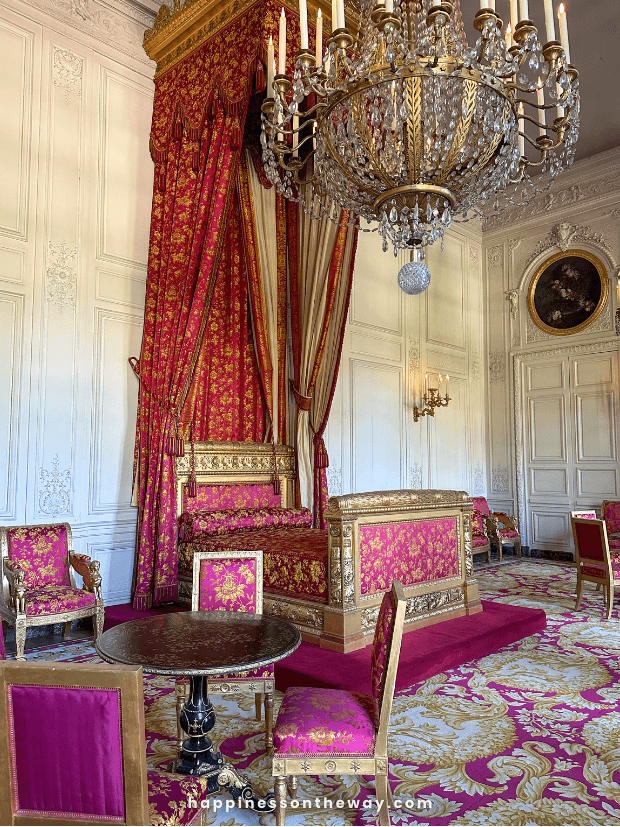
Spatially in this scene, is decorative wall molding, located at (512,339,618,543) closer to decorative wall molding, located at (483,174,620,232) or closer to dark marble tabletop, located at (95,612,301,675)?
decorative wall molding, located at (483,174,620,232)

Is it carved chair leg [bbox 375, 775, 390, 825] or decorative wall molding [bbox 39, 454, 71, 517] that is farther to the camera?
decorative wall molding [bbox 39, 454, 71, 517]

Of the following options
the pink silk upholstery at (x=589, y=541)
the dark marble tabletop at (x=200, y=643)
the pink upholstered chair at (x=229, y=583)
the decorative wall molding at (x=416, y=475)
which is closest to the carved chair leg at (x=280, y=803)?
the dark marble tabletop at (x=200, y=643)

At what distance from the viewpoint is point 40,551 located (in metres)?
3.96

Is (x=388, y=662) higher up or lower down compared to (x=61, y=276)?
lower down

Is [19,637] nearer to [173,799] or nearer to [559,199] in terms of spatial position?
[173,799]

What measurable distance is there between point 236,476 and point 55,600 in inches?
74.4

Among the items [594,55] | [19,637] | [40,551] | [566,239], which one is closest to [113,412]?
[40,551]

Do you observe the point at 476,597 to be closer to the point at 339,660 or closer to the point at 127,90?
the point at 339,660

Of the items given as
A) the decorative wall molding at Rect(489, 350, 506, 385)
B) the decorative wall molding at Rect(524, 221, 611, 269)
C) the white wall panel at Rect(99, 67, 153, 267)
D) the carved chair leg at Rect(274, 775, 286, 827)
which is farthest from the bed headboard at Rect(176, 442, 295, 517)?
the decorative wall molding at Rect(524, 221, 611, 269)

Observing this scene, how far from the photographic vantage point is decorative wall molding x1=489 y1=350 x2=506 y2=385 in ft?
28.3

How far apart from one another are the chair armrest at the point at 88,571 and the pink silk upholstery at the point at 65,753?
2857 millimetres

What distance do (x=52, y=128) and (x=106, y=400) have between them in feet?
6.74

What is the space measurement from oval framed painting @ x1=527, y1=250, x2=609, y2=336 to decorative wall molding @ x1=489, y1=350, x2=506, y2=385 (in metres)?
0.70

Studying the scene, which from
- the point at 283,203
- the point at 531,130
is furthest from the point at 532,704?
the point at 531,130
